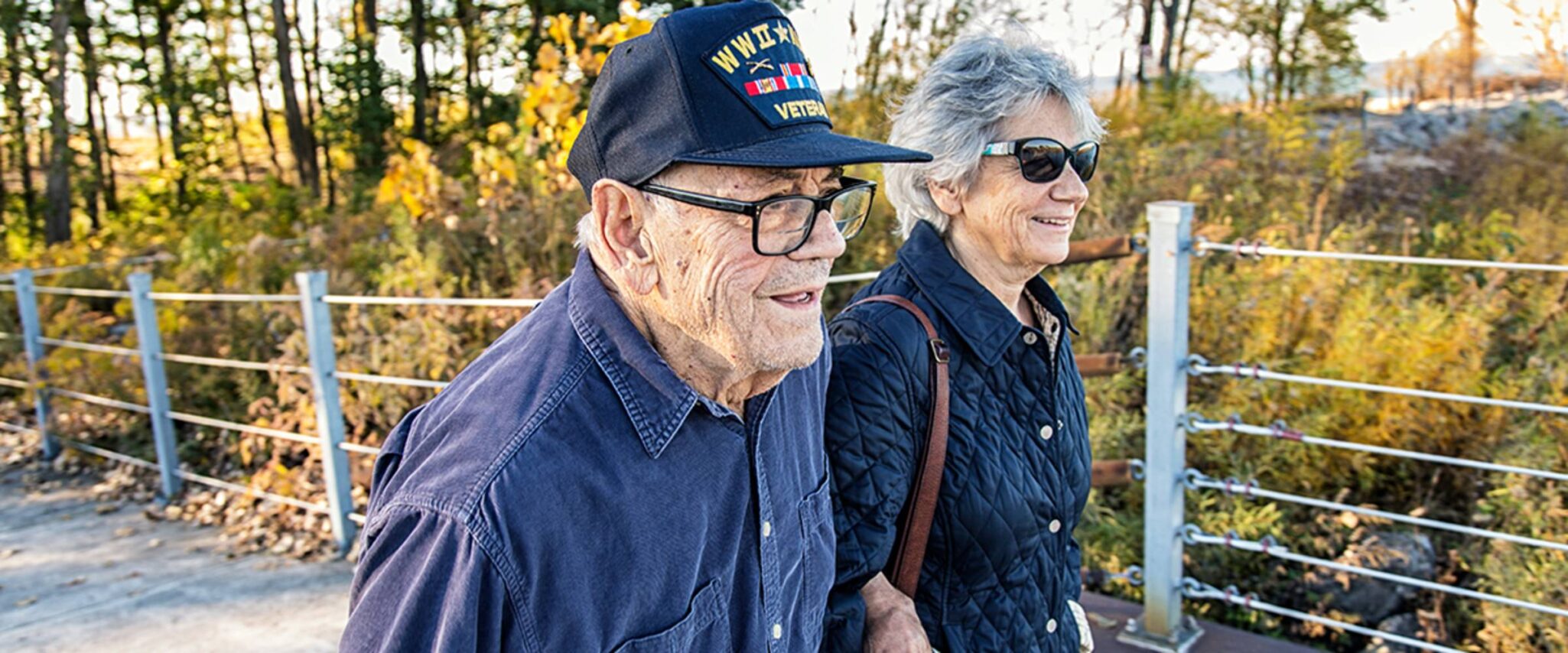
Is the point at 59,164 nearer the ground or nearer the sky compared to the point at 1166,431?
nearer the sky

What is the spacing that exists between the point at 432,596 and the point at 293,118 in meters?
17.4

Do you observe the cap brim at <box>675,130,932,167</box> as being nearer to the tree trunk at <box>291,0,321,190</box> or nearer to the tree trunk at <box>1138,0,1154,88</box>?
the tree trunk at <box>1138,0,1154,88</box>

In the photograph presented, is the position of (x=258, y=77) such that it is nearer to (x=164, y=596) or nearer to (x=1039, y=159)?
(x=164, y=596)

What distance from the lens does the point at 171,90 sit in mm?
18281

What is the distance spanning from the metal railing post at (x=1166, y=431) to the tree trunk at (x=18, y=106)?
16.8 metres

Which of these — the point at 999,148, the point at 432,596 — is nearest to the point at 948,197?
the point at 999,148

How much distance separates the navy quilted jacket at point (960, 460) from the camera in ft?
5.92

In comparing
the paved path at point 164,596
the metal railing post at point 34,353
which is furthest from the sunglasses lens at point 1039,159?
the metal railing post at point 34,353

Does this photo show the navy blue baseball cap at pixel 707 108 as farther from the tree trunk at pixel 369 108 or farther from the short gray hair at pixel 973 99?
the tree trunk at pixel 369 108

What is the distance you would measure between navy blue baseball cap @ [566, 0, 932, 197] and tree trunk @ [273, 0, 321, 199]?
628 inches

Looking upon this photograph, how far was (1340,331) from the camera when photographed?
4711 millimetres

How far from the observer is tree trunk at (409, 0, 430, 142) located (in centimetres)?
1591

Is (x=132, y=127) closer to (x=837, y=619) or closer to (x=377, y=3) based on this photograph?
(x=377, y=3)

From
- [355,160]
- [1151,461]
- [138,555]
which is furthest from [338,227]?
[355,160]
